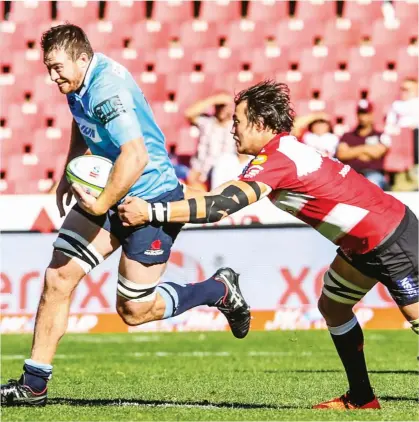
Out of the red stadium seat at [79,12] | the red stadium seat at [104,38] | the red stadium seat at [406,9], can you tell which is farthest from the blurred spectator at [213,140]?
the red stadium seat at [406,9]

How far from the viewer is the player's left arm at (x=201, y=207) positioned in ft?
18.8

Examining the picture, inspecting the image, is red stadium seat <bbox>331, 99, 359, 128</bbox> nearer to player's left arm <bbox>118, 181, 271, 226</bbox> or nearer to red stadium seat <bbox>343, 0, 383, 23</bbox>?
red stadium seat <bbox>343, 0, 383, 23</bbox>

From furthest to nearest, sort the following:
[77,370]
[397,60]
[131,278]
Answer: [397,60] → [77,370] → [131,278]

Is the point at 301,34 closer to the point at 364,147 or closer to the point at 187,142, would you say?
the point at 187,142

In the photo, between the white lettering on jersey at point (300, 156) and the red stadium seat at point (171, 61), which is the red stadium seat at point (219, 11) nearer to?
the red stadium seat at point (171, 61)

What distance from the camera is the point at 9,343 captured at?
11773 mm

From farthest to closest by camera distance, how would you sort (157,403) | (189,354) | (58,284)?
(189,354)
(157,403)
(58,284)

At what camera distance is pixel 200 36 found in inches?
655

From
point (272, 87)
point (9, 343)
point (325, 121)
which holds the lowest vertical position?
point (9, 343)

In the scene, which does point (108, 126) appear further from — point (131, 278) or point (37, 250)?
point (37, 250)

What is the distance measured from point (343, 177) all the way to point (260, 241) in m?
6.37

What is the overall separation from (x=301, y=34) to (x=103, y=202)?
10878 millimetres

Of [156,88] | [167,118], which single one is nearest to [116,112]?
[167,118]

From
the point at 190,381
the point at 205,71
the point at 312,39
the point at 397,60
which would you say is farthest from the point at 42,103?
the point at 190,381
